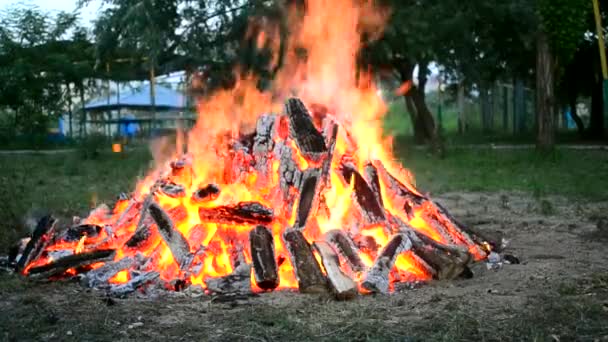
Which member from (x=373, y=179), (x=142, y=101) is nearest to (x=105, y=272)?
(x=373, y=179)

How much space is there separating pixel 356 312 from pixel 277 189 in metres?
2.12

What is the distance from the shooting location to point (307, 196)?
6496mm

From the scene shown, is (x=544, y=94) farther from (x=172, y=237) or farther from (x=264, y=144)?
(x=172, y=237)

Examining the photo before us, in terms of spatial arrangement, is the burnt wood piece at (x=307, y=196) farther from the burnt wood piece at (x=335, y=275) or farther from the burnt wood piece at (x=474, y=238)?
the burnt wood piece at (x=474, y=238)

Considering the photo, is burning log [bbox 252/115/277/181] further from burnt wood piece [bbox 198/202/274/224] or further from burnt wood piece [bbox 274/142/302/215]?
burnt wood piece [bbox 198/202/274/224]

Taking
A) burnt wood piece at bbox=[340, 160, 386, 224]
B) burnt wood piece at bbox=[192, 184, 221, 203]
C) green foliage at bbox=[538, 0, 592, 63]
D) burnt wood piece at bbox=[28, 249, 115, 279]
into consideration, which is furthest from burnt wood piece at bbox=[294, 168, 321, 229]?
green foliage at bbox=[538, 0, 592, 63]

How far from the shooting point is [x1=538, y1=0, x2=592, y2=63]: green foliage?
17.2 m

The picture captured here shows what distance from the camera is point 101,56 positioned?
20.4m

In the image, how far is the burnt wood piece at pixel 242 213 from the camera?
630 cm

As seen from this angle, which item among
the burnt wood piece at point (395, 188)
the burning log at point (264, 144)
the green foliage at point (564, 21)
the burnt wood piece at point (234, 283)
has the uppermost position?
the green foliage at point (564, 21)

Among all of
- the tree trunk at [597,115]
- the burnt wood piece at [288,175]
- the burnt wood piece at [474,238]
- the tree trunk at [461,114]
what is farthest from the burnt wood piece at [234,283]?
the tree trunk at [461,114]

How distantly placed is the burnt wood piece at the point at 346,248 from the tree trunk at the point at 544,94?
13809 millimetres

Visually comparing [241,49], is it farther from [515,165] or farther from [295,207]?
[295,207]

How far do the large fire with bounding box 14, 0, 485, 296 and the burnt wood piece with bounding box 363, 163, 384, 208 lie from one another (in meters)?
0.04
